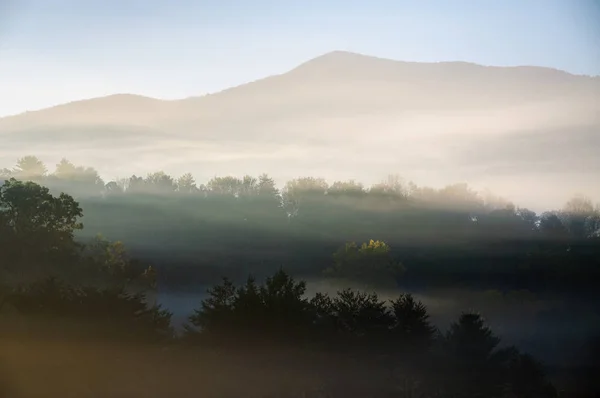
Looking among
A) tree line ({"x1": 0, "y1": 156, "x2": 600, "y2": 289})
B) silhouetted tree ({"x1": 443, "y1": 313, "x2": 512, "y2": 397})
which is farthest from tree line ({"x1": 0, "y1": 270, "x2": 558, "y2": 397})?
tree line ({"x1": 0, "y1": 156, "x2": 600, "y2": 289})

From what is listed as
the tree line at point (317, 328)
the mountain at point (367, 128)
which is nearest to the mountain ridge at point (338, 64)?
the mountain at point (367, 128)

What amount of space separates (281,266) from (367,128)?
3.92 feet

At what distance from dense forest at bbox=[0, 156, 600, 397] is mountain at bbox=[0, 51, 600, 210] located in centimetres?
15

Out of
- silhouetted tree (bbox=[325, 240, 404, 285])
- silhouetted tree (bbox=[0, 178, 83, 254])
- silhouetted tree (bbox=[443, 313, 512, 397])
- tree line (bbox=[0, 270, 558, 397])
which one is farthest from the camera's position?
silhouetted tree (bbox=[325, 240, 404, 285])

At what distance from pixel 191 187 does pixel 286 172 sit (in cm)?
69

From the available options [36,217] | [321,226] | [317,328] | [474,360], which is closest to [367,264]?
[321,226]

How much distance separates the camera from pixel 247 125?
4.67 m

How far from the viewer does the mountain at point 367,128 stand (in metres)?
4.55

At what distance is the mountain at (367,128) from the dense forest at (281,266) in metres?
0.15

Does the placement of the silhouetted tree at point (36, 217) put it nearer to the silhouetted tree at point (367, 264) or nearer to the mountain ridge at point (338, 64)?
the mountain ridge at point (338, 64)

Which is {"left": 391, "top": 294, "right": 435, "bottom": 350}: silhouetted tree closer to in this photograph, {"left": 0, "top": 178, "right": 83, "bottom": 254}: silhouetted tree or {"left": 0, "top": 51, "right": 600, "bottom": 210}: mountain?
{"left": 0, "top": 51, "right": 600, "bottom": 210}: mountain

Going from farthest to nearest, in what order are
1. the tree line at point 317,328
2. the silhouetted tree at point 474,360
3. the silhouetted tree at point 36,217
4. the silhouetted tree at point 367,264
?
the silhouetted tree at point 367,264 → the silhouetted tree at point 474,360 → the silhouetted tree at point 36,217 → the tree line at point 317,328

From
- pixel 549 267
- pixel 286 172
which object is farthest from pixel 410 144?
pixel 549 267

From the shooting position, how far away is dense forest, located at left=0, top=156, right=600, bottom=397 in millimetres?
4203
